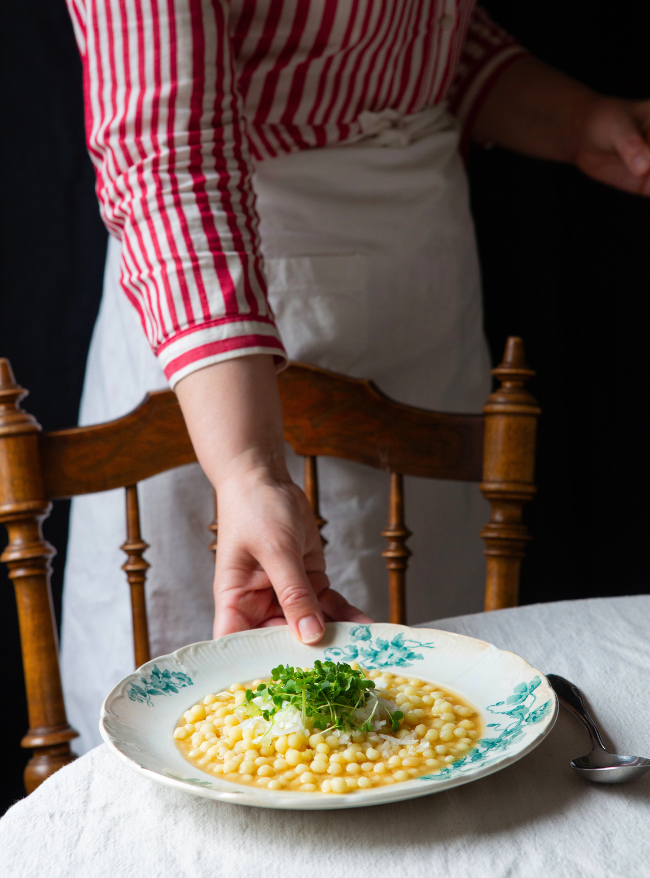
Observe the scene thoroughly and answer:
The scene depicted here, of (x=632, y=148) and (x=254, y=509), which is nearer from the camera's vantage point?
(x=254, y=509)

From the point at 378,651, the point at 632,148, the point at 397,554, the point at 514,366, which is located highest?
the point at 632,148

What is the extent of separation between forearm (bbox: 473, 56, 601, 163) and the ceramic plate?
96 cm

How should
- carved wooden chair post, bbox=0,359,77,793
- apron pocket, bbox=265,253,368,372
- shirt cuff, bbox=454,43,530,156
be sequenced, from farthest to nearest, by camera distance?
1. shirt cuff, bbox=454,43,530,156
2. apron pocket, bbox=265,253,368,372
3. carved wooden chair post, bbox=0,359,77,793

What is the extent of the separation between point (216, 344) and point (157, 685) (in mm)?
306

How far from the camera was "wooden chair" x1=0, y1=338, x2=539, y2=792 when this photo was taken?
0.80 meters

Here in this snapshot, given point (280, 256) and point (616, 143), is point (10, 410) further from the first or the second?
point (616, 143)

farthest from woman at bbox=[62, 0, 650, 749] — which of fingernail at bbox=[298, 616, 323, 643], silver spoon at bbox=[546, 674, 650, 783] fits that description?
silver spoon at bbox=[546, 674, 650, 783]

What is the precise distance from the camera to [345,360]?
3.45ft

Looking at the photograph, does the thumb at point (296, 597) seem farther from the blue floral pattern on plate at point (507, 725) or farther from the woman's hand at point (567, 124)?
the woman's hand at point (567, 124)

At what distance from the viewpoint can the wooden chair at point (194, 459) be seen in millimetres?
803

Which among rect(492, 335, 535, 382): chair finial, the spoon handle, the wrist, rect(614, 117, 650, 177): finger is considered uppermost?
rect(614, 117, 650, 177): finger

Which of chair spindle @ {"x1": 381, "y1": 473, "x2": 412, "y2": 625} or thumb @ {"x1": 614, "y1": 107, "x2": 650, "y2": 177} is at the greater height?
thumb @ {"x1": 614, "y1": 107, "x2": 650, "y2": 177}

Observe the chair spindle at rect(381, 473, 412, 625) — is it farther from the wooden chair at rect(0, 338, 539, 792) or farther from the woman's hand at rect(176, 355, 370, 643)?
the woman's hand at rect(176, 355, 370, 643)

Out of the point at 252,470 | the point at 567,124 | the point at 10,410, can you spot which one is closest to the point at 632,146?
the point at 567,124
